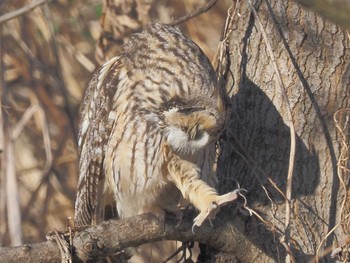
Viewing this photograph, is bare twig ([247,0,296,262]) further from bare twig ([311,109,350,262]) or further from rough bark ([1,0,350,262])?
bare twig ([311,109,350,262])

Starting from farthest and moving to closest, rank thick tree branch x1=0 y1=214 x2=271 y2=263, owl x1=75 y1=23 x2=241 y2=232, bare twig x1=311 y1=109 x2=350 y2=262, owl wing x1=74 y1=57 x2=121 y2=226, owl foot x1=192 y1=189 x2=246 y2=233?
owl wing x1=74 y1=57 x2=121 y2=226 → bare twig x1=311 y1=109 x2=350 y2=262 → owl x1=75 y1=23 x2=241 y2=232 → owl foot x1=192 y1=189 x2=246 y2=233 → thick tree branch x1=0 y1=214 x2=271 y2=263

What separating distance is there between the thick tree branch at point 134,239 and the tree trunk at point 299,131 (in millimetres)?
99

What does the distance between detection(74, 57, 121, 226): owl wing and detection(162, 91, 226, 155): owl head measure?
0.34m

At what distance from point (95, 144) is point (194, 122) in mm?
531

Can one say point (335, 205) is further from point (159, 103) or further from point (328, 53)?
point (159, 103)

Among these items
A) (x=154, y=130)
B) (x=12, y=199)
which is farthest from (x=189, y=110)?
(x=12, y=199)

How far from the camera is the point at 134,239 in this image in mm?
2660

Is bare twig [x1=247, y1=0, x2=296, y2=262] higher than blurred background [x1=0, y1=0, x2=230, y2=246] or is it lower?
lower

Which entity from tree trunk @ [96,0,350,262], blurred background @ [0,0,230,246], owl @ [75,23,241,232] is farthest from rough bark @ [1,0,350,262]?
blurred background @ [0,0,230,246]

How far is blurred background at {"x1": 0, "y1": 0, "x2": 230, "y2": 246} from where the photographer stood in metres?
4.77

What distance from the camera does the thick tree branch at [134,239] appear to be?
8.08 feet

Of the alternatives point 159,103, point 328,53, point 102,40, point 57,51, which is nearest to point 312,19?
point 328,53

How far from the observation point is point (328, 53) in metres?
2.98

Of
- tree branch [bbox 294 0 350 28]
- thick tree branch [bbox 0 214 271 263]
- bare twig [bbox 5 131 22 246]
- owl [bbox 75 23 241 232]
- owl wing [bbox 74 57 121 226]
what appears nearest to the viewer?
tree branch [bbox 294 0 350 28]
